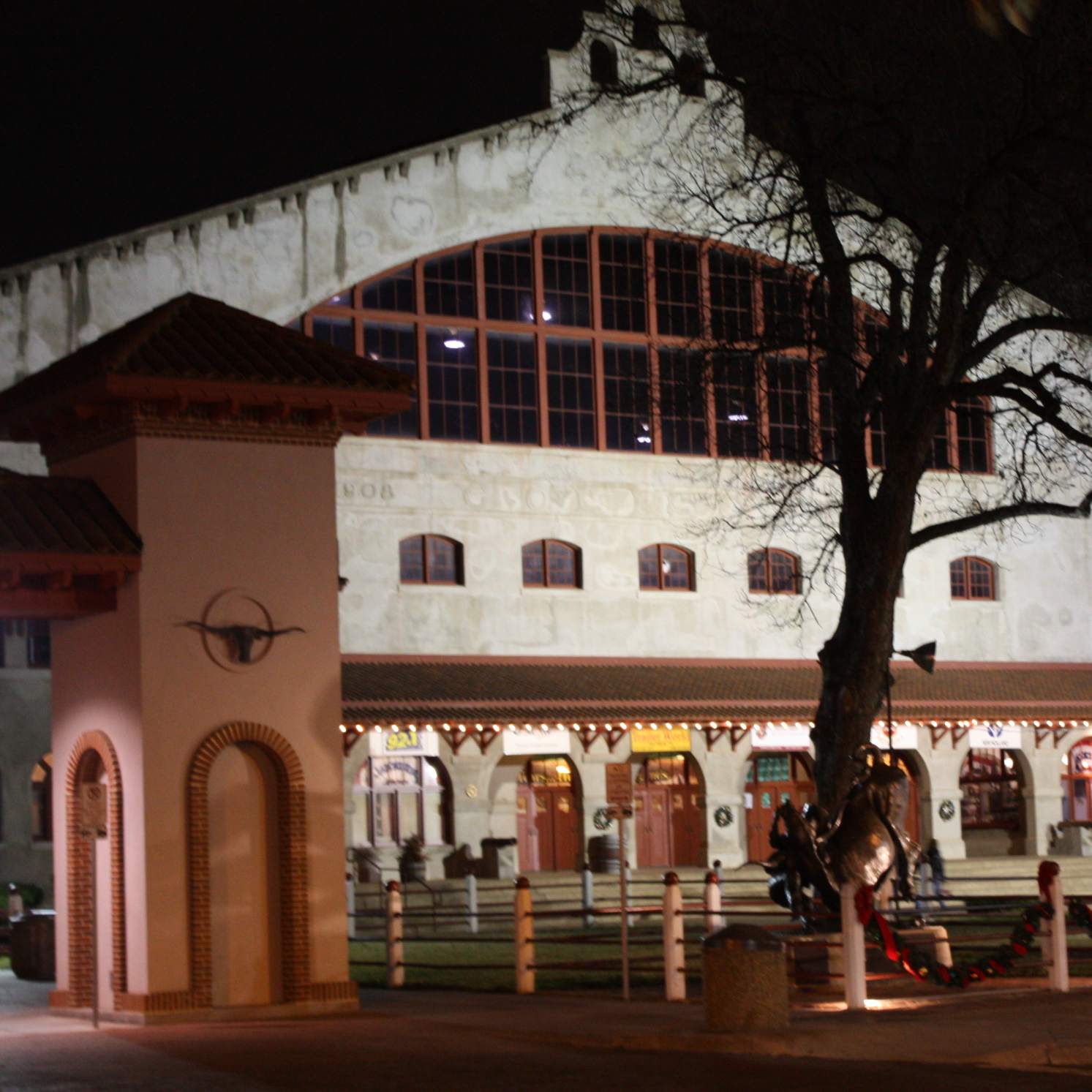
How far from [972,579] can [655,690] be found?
10.3 m

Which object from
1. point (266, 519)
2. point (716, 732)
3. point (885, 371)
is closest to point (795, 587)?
point (716, 732)

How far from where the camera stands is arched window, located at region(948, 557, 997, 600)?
4894cm

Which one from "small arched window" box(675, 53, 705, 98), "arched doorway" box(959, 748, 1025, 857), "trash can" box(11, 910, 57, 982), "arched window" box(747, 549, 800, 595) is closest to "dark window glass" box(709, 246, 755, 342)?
"arched window" box(747, 549, 800, 595)

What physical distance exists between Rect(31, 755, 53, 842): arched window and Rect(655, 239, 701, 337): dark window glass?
54.9 feet

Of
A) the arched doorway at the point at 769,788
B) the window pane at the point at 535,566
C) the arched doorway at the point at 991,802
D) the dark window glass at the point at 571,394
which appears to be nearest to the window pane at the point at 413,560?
the window pane at the point at 535,566

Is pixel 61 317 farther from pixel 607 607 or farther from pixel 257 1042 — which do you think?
pixel 257 1042

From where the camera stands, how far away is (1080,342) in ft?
88.0

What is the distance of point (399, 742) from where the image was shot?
4225 cm

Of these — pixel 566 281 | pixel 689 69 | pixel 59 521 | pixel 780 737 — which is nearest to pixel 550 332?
pixel 566 281

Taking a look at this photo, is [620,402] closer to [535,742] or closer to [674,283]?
[674,283]

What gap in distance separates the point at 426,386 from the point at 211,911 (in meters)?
24.4

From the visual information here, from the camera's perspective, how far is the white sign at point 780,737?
150 ft

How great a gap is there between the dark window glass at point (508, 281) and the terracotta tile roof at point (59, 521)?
23.8m

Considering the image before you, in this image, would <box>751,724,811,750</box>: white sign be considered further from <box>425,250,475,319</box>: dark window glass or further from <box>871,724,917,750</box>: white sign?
<box>425,250,475,319</box>: dark window glass
